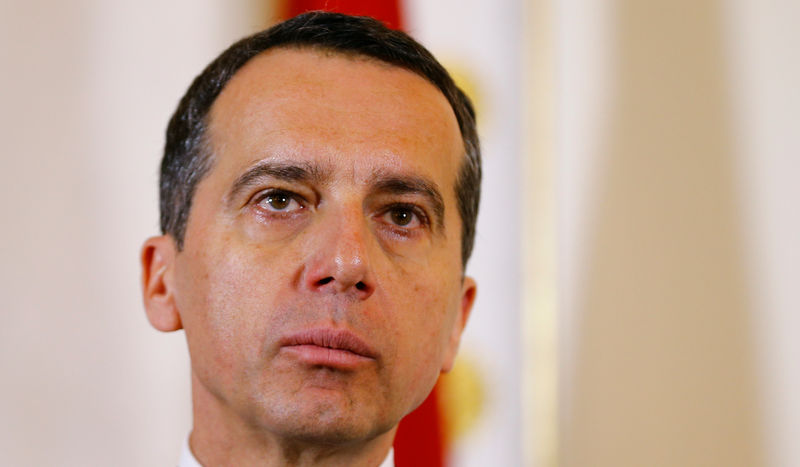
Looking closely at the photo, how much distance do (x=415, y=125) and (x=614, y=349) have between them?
3.21ft

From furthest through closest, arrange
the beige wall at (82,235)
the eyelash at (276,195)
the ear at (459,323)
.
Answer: the beige wall at (82,235)
the ear at (459,323)
the eyelash at (276,195)

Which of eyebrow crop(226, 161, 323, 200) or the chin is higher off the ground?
eyebrow crop(226, 161, 323, 200)

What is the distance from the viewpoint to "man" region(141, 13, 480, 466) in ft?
3.71

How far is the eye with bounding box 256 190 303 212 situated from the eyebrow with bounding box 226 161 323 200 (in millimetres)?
24

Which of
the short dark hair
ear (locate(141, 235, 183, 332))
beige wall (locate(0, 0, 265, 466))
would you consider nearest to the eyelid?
the short dark hair

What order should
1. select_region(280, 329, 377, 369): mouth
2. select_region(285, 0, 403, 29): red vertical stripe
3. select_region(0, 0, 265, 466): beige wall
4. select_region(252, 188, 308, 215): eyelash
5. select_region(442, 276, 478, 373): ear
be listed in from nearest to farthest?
1. select_region(280, 329, 377, 369): mouth
2. select_region(252, 188, 308, 215): eyelash
3. select_region(442, 276, 478, 373): ear
4. select_region(0, 0, 265, 466): beige wall
5. select_region(285, 0, 403, 29): red vertical stripe

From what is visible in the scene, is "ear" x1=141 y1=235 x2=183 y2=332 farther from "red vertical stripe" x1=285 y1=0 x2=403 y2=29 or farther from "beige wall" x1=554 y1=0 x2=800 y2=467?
"beige wall" x1=554 y1=0 x2=800 y2=467

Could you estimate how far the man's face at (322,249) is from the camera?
3.70 feet

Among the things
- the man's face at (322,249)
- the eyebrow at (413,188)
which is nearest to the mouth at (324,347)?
the man's face at (322,249)

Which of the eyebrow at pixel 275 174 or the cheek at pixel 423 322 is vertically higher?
the eyebrow at pixel 275 174

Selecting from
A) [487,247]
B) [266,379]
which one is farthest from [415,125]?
[487,247]

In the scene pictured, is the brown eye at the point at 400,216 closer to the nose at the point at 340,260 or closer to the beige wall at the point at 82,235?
the nose at the point at 340,260

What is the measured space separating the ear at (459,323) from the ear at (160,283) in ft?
1.40

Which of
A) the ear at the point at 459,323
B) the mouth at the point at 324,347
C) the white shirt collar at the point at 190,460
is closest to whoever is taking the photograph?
the mouth at the point at 324,347
